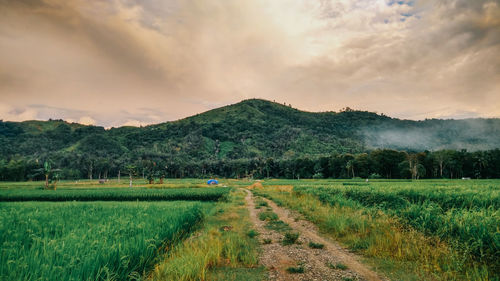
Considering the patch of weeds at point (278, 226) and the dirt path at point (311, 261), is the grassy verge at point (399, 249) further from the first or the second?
the patch of weeds at point (278, 226)

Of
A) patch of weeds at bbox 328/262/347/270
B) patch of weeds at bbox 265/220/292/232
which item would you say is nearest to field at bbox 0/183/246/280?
patch of weeds at bbox 265/220/292/232

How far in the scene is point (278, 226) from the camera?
14.9 metres

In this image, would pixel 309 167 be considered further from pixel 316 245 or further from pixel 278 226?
pixel 316 245

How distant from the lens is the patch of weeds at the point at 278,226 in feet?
46.1

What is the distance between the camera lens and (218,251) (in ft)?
27.6

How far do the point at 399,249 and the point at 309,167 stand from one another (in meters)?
118

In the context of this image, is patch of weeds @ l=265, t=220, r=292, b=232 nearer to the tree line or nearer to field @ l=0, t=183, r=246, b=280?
field @ l=0, t=183, r=246, b=280

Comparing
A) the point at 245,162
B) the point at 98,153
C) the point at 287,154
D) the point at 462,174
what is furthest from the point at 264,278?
the point at 98,153

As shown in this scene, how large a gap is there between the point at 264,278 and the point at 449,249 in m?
6.75

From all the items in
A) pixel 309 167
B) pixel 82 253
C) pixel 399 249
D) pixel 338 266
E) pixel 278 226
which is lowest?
pixel 309 167

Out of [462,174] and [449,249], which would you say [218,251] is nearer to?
[449,249]

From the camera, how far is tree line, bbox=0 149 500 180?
88688 mm

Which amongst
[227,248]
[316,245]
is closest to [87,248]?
[227,248]

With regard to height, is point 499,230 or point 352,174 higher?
point 499,230
